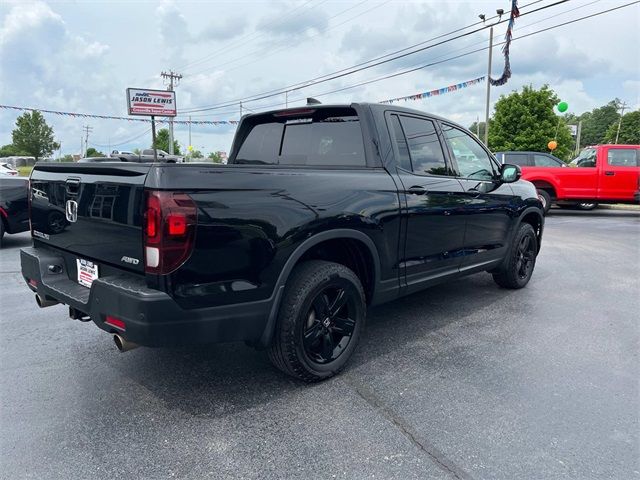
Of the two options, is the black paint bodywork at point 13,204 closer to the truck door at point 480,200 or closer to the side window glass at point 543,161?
the truck door at point 480,200

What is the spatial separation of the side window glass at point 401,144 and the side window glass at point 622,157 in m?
11.9

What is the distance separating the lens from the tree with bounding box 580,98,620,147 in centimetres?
10056

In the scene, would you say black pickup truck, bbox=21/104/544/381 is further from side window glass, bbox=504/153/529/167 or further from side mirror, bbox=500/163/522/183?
side window glass, bbox=504/153/529/167

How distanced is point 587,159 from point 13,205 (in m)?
14.0

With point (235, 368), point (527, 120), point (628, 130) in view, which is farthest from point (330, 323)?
point (628, 130)

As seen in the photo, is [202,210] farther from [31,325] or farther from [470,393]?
[31,325]

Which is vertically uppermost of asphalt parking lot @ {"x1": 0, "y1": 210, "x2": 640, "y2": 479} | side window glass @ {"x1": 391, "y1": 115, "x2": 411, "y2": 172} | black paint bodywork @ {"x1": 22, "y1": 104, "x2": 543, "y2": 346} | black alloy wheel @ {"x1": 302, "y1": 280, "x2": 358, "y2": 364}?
side window glass @ {"x1": 391, "y1": 115, "x2": 411, "y2": 172}

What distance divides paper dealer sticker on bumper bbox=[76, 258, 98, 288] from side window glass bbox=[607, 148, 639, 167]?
14.0 metres

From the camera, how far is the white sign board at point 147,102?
1483 inches

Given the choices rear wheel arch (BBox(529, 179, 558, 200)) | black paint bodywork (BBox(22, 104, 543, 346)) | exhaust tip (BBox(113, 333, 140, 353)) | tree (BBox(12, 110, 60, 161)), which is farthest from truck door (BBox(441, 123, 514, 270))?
Answer: tree (BBox(12, 110, 60, 161))

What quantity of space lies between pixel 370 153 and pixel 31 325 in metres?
3.34

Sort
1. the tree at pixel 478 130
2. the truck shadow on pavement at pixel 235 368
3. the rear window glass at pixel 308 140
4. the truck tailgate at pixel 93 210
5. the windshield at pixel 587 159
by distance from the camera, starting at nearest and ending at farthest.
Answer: the truck tailgate at pixel 93 210 < the truck shadow on pavement at pixel 235 368 < the rear window glass at pixel 308 140 < the windshield at pixel 587 159 < the tree at pixel 478 130

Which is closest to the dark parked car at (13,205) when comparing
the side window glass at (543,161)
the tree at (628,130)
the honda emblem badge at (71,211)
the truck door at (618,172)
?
the honda emblem badge at (71,211)

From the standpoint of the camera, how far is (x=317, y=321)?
9.88 ft
